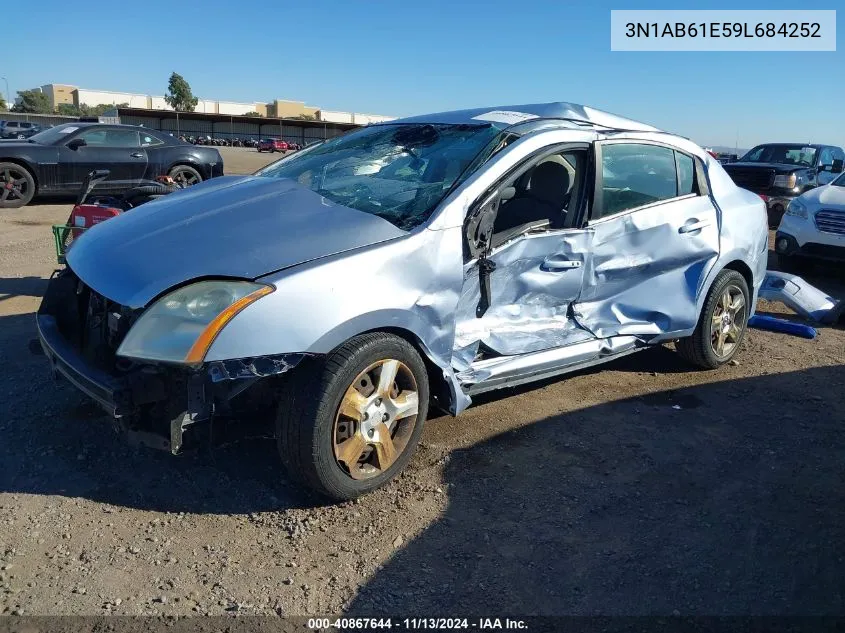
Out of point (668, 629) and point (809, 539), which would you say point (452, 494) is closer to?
point (668, 629)

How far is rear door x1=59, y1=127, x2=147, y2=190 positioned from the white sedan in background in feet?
33.4

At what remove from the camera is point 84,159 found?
12039mm

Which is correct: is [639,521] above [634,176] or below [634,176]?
below

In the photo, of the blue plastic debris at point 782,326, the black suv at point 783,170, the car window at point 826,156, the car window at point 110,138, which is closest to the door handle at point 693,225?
the blue plastic debris at point 782,326

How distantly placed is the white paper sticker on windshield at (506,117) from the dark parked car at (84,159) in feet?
28.2

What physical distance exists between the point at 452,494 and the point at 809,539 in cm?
157

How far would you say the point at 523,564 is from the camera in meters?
2.80

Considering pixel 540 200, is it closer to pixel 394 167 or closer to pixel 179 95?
pixel 394 167

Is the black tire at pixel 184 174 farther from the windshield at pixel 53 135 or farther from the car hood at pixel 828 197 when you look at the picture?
the car hood at pixel 828 197

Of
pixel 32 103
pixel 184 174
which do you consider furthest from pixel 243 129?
pixel 184 174

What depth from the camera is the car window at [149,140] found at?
12672mm

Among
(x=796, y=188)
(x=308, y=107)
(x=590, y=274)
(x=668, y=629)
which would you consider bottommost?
(x=668, y=629)

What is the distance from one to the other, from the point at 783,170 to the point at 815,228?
14.6 feet

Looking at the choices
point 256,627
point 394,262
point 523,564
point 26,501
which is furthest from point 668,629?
point 26,501
